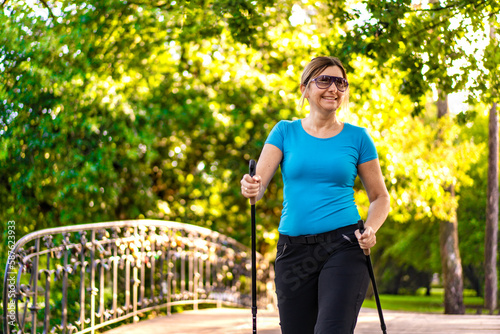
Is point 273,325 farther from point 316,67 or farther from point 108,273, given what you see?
point 316,67

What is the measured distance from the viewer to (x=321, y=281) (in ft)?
9.99

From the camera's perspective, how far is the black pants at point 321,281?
2961 millimetres

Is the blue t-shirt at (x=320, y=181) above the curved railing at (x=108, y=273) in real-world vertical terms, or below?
above

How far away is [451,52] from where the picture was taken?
304 inches

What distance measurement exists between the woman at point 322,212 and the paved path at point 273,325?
4067 mm

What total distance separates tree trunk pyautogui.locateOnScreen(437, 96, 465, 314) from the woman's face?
50.7 feet

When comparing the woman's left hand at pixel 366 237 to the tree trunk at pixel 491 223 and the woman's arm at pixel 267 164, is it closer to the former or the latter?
the woman's arm at pixel 267 164

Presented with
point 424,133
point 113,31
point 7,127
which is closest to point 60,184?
point 7,127

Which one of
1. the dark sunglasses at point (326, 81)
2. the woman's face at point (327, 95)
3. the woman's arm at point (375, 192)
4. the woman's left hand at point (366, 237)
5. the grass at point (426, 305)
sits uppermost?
the dark sunglasses at point (326, 81)

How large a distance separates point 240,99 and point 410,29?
6.17 meters

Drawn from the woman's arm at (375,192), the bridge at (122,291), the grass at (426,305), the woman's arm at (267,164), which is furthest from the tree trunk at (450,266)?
the woman's arm at (267,164)

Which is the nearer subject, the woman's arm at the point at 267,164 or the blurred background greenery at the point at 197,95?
the woman's arm at the point at 267,164

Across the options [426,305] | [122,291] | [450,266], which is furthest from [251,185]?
[426,305]

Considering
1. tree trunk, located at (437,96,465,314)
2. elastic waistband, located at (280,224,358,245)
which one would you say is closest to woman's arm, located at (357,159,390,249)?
elastic waistband, located at (280,224,358,245)
